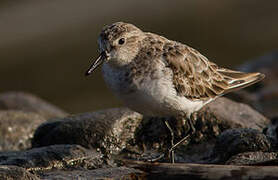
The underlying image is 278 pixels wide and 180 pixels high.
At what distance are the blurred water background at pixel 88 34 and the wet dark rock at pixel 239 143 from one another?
7.85 meters

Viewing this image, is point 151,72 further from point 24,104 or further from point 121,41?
point 24,104

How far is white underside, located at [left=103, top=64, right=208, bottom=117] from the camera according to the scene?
23.8 ft

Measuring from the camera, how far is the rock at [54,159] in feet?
23.9

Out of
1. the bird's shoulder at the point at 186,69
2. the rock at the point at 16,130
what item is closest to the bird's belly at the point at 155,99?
the bird's shoulder at the point at 186,69

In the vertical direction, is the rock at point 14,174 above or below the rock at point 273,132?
below

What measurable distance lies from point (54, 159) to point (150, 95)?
1.41m

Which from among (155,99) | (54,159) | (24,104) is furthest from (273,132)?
(24,104)

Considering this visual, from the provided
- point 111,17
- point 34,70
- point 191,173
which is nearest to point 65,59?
point 34,70

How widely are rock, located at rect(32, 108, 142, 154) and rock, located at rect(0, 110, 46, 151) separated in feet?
2.06

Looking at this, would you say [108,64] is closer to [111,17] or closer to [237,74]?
[237,74]

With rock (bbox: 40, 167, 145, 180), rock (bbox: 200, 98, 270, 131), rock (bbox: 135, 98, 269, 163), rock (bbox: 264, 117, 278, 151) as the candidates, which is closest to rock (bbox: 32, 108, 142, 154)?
rock (bbox: 135, 98, 269, 163)

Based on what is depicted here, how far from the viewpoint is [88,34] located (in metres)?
18.7

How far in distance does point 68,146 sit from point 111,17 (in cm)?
1135

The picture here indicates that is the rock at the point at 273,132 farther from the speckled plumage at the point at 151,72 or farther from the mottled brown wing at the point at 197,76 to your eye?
the speckled plumage at the point at 151,72
